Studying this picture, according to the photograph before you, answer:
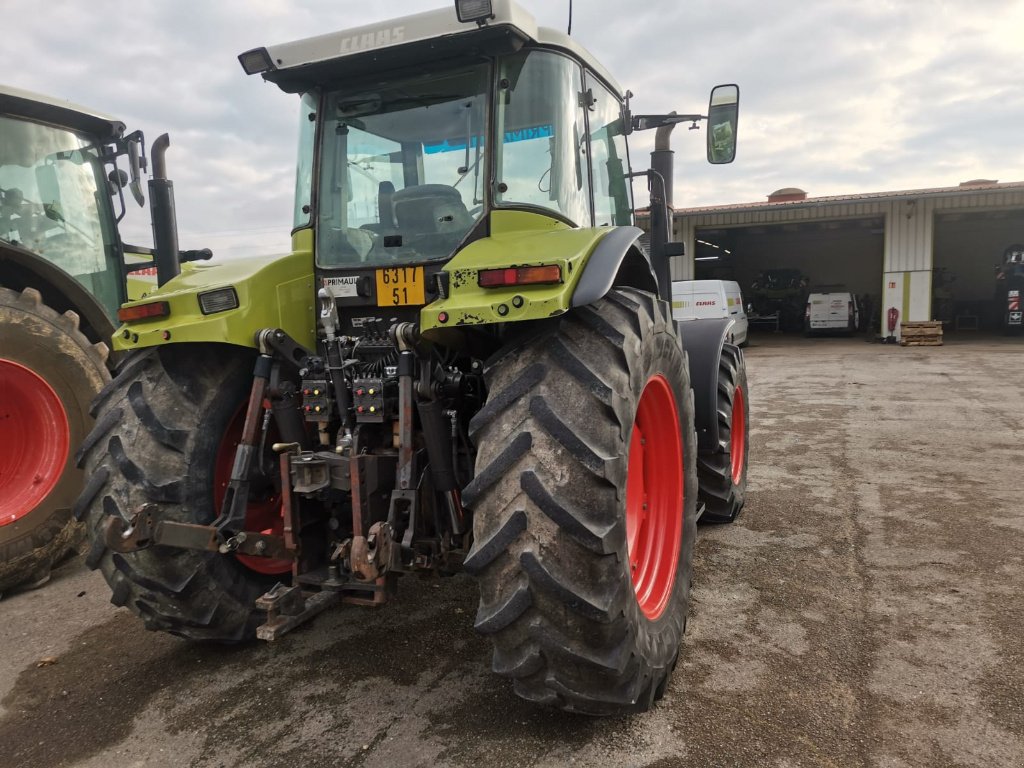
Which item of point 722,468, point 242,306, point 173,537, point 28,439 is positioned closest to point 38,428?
point 28,439

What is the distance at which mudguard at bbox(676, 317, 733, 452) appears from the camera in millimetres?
4270

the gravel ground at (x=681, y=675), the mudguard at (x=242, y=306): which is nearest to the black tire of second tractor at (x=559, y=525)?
the gravel ground at (x=681, y=675)

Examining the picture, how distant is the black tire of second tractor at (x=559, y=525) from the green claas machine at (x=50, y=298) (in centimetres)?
319

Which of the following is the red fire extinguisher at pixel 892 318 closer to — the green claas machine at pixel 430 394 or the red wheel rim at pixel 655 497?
the green claas machine at pixel 430 394

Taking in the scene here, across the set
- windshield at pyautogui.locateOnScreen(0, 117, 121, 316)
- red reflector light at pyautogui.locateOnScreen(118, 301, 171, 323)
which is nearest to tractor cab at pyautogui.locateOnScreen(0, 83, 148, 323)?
windshield at pyautogui.locateOnScreen(0, 117, 121, 316)

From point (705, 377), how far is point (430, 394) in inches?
88.8

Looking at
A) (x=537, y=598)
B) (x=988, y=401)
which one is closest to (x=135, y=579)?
(x=537, y=598)

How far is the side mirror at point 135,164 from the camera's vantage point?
534 cm

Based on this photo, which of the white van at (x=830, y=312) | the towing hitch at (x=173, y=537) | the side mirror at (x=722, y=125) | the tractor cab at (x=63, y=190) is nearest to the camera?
the towing hitch at (x=173, y=537)

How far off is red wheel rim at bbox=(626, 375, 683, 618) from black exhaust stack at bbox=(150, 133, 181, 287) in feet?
11.9

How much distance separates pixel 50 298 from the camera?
15.4ft

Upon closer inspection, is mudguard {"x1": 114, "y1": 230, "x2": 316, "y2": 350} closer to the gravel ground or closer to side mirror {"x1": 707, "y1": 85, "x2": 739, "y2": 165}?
the gravel ground

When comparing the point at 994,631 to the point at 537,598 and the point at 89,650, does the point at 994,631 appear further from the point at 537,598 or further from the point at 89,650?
the point at 89,650

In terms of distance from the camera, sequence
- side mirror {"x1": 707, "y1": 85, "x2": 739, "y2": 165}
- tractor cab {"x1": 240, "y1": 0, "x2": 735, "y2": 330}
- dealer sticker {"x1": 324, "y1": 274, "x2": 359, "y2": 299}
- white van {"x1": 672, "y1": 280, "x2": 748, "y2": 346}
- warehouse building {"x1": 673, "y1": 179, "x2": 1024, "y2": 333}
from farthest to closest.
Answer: warehouse building {"x1": 673, "y1": 179, "x2": 1024, "y2": 333} < white van {"x1": 672, "y1": 280, "x2": 748, "y2": 346} < side mirror {"x1": 707, "y1": 85, "x2": 739, "y2": 165} < dealer sticker {"x1": 324, "y1": 274, "x2": 359, "y2": 299} < tractor cab {"x1": 240, "y1": 0, "x2": 735, "y2": 330}
